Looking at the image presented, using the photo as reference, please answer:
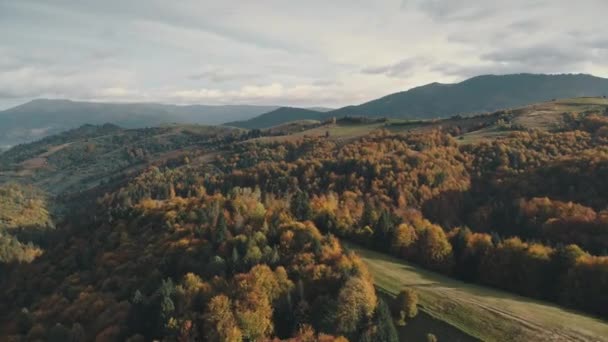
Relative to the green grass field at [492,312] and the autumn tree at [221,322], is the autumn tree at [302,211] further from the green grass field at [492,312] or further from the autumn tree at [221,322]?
the autumn tree at [221,322]

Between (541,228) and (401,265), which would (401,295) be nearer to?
(401,265)

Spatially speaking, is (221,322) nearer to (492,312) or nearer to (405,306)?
(405,306)

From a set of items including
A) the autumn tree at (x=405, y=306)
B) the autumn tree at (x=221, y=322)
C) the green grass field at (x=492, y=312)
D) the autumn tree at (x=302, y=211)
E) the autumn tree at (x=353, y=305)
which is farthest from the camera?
the autumn tree at (x=302, y=211)

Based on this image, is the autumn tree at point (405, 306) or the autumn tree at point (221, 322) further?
the autumn tree at point (405, 306)

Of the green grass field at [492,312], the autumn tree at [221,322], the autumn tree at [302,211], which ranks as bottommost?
the autumn tree at [221,322]

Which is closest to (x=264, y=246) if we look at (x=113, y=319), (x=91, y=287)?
(x=113, y=319)

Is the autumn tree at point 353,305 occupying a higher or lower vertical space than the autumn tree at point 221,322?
higher

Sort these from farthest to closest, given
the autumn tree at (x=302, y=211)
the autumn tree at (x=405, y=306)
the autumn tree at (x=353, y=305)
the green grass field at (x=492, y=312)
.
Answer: the autumn tree at (x=302, y=211)
the autumn tree at (x=405, y=306)
the autumn tree at (x=353, y=305)
the green grass field at (x=492, y=312)

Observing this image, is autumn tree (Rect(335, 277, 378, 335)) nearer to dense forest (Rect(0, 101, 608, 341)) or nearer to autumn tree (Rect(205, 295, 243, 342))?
dense forest (Rect(0, 101, 608, 341))

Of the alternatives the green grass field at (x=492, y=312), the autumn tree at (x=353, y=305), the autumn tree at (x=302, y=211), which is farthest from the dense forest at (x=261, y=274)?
the green grass field at (x=492, y=312)
